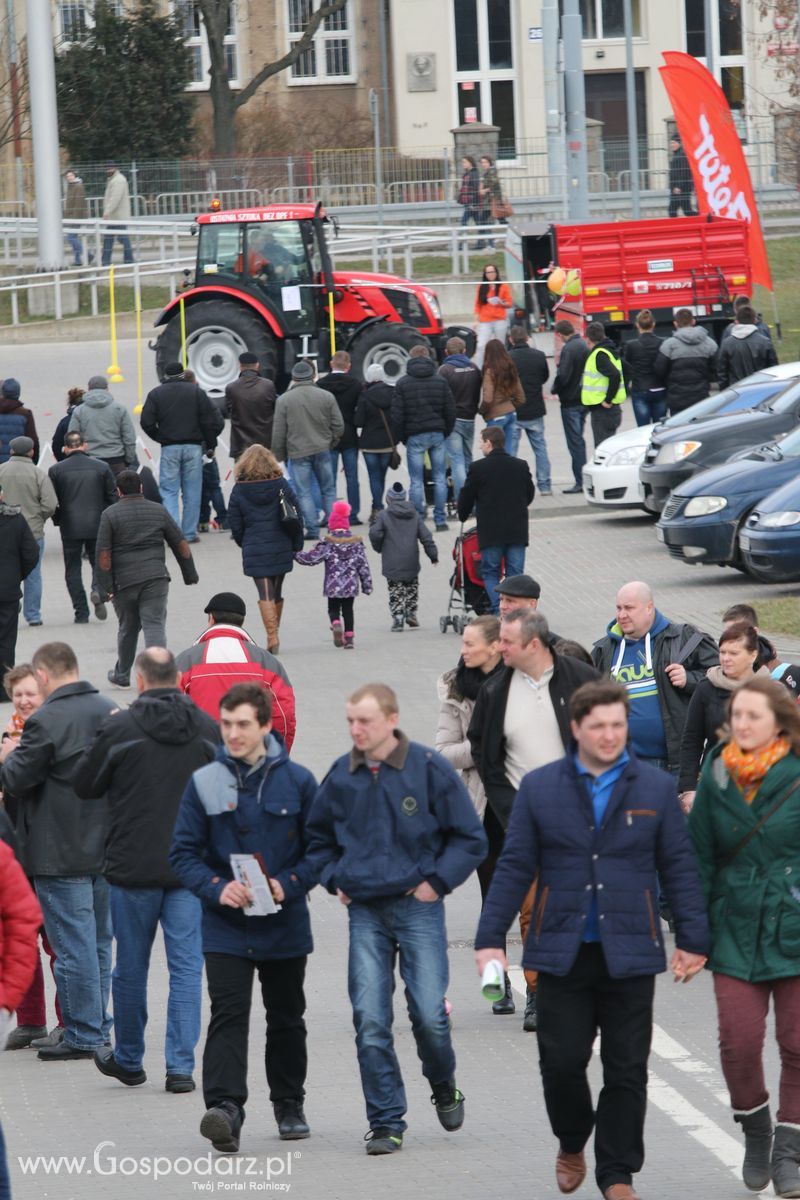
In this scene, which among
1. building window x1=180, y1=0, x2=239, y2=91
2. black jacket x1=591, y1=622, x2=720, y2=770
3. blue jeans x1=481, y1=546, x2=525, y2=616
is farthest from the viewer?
building window x1=180, y1=0, x2=239, y2=91

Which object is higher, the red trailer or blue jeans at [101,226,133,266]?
blue jeans at [101,226,133,266]

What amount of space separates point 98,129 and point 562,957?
42178 mm

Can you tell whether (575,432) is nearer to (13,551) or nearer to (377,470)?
(377,470)

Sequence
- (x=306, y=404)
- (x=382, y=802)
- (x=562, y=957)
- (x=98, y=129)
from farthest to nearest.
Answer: (x=98, y=129) → (x=306, y=404) → (x=382, y=802) → (x=562, y=957)

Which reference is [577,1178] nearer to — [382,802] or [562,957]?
[562,957]

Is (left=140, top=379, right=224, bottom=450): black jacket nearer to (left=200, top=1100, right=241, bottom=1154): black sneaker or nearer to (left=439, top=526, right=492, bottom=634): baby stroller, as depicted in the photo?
(left=439, top=526, right=492, bottom=634): baby stroller

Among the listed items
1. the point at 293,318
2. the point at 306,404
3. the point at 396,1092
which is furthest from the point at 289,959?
the point at 293,318

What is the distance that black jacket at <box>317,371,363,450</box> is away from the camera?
68.0 ft

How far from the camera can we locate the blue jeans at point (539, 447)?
73.4ft

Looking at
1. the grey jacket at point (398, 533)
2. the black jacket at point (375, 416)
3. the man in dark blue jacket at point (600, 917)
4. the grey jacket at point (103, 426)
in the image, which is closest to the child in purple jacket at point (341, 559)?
the grey jacket at point (398, 533)

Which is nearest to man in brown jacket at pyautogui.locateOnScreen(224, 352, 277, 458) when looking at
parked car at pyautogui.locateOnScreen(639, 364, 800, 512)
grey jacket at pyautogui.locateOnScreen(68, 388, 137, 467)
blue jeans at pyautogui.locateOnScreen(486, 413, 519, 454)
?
grey jacket at pyautogui.locateOnScreen(68, 388, 137, 467)

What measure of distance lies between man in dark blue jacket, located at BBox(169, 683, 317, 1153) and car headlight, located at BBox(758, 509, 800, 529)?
11.0m

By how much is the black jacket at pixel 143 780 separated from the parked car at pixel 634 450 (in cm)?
1384

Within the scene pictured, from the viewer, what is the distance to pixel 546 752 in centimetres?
816
